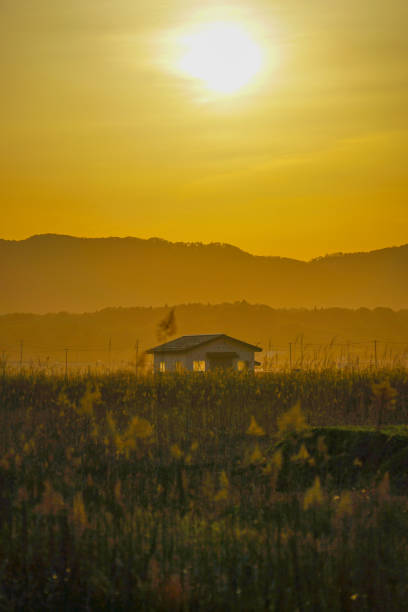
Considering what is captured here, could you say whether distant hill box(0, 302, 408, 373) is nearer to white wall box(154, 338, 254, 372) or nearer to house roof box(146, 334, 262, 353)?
house roof box(146, 334, 262, 353)

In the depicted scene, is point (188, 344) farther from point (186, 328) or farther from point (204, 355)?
point (186, 328)

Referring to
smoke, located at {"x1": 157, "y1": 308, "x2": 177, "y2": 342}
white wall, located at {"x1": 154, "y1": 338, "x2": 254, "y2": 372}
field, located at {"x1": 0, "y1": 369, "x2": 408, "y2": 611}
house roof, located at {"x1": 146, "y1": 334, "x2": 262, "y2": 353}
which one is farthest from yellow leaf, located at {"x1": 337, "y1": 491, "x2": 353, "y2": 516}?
house roof, located at {"x1": 146, "y1": 334, "x2": 262, "y2": 353}

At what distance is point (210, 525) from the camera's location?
21.2 feet

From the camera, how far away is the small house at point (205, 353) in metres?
45.0

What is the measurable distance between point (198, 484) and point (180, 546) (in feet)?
8.31

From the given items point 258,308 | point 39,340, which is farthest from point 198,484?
point 258,308

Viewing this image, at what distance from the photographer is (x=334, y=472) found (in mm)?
9102

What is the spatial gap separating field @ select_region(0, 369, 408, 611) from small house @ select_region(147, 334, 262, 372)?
108 feet

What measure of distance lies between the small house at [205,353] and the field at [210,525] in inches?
1300

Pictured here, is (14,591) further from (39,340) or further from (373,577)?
(39,340)

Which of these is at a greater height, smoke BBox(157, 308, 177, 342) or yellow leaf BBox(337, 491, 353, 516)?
smoke BBox(157, 308, 177, 342)

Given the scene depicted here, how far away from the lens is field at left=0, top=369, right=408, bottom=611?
17.4 feet

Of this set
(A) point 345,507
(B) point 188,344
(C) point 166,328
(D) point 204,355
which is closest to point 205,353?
(D) point 204,355

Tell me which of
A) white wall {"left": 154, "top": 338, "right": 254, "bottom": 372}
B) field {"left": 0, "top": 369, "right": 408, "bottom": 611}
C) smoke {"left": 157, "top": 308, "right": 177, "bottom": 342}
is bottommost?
field {"left": 0, "top": 369, "right": 408, "bottom": 611}
